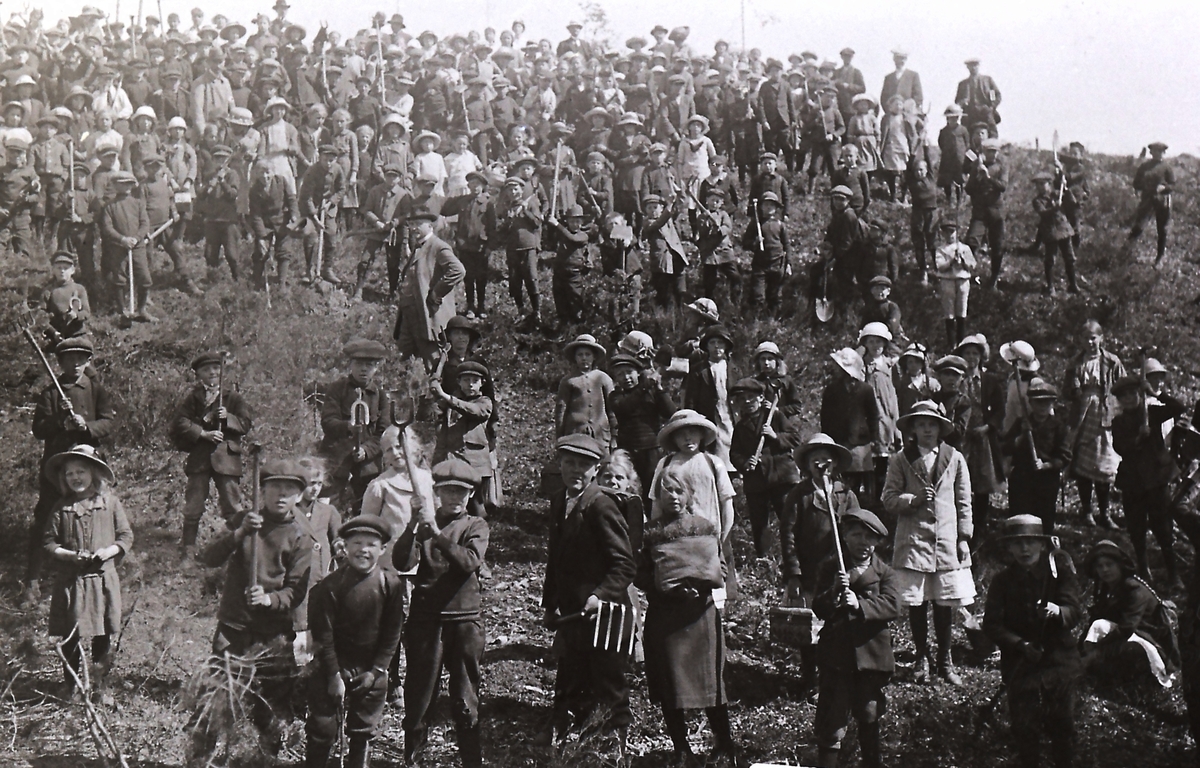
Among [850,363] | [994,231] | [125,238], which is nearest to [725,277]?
[994,231]

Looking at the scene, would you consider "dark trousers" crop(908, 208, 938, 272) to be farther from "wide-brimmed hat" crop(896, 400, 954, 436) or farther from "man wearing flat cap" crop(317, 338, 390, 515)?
"man wearing flat cap" crop(317, 338, 390, 515)

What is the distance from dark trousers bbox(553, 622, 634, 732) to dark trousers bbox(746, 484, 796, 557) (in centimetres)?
299

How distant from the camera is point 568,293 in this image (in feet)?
45.5

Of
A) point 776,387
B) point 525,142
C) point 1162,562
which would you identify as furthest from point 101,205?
point 1162,562

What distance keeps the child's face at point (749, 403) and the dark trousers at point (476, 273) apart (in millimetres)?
5650

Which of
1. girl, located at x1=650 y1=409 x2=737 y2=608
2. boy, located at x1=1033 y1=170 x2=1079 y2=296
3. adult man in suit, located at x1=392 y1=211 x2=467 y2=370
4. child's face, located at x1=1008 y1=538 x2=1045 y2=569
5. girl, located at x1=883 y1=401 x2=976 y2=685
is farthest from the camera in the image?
boy, located at x1=1033 y1=170 x2=1079 y2=296

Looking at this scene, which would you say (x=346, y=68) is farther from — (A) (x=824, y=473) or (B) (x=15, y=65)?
(A) (x=824, y=473)

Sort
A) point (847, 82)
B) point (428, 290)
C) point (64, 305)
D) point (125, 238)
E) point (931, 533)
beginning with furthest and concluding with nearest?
point (847, 82) < point (125, 238) < point (428, 290) < point (64, 305) < point (931, 533)

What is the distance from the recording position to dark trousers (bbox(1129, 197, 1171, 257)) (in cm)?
1580

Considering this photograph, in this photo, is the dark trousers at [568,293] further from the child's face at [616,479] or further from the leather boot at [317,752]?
the leather boot at [317,752]

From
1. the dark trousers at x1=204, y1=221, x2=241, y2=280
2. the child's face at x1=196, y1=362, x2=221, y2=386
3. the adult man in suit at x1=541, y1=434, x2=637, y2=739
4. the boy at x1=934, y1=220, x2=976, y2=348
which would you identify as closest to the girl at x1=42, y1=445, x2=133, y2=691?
the child's face at x1=196, y1=362, x2=221, y2=386

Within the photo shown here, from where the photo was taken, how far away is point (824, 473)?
7301 millimetres

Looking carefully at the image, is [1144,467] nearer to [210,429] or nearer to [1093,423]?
[1093,423]

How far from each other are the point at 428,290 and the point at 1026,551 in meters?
6.87
